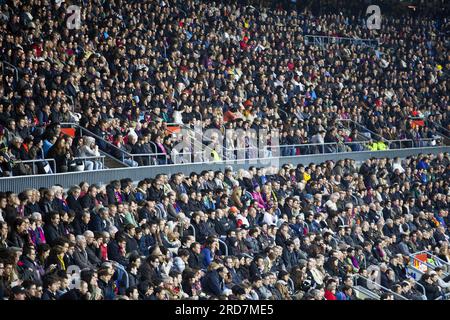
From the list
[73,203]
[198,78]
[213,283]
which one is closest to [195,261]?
[213,283]

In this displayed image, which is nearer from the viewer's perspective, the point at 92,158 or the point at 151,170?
the point at 92,158

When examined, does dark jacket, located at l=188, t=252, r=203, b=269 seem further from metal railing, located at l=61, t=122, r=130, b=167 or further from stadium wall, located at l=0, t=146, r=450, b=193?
metal railing, located at l=61, t=122, r=130, b=167

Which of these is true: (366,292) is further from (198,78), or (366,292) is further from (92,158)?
(198,78)

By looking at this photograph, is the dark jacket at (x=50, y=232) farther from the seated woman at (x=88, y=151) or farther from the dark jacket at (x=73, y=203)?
the seated woman at (x=88, y=151)

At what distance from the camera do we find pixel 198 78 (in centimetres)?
1770

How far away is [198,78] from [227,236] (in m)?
6.13

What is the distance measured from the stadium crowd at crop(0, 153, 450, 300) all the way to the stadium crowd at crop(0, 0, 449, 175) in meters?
1.16

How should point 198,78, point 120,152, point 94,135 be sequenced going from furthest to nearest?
point 198,78 → point 120,152 → point 94,135

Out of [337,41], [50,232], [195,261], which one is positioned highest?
[337,41]

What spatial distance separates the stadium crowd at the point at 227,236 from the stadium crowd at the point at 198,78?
1.16 meters

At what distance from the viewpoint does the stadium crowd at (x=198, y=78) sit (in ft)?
44.5

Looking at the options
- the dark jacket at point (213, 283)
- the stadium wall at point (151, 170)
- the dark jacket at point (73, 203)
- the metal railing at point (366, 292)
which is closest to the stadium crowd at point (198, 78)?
the stadium wall at point (151, 170)

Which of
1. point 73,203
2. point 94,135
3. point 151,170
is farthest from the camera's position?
point 151,170

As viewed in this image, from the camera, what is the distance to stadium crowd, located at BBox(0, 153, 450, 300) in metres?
9.62
